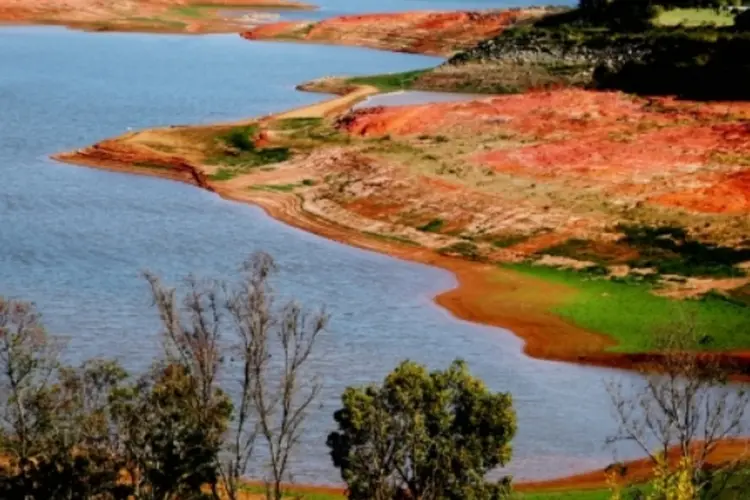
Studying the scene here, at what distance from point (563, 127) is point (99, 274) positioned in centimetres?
3160

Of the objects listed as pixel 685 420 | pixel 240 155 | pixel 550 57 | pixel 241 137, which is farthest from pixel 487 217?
pixel 550 57

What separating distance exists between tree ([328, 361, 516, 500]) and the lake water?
838 cm

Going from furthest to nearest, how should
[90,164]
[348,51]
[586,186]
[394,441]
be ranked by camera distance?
[348,51], [90,164], [586,186], [394,441]

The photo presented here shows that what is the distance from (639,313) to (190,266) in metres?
16.9

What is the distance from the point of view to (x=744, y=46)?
8181 cm

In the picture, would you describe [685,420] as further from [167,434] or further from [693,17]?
[693,17]

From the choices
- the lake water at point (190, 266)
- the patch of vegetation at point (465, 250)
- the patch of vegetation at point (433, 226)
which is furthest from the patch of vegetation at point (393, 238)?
the lake water at point (190, 266)

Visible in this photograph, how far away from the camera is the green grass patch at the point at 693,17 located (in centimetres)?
9712

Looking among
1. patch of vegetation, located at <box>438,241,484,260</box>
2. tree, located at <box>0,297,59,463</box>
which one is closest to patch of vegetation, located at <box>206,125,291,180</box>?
patch of vegetation, located at <box>438,241,484,260</box>

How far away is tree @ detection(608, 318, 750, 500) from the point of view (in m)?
22.9

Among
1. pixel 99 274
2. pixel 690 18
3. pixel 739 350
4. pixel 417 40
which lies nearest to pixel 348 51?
pixel 417 40

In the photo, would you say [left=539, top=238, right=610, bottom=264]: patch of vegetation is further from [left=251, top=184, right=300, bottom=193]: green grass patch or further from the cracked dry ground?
[left=251, top=184, right=300, bottom=193]: green grass patch

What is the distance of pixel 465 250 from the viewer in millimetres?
55344

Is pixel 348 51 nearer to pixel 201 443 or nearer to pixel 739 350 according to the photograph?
pixel 739 350
